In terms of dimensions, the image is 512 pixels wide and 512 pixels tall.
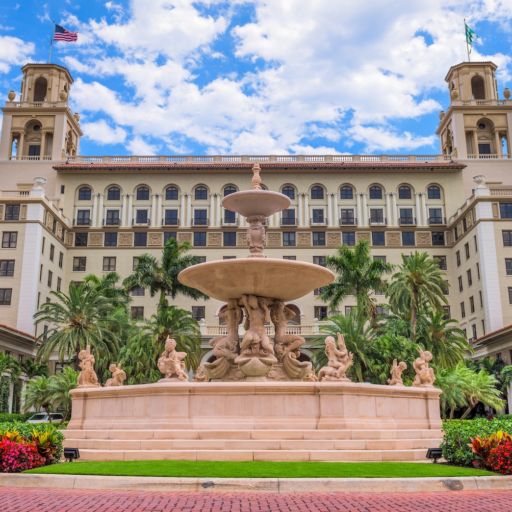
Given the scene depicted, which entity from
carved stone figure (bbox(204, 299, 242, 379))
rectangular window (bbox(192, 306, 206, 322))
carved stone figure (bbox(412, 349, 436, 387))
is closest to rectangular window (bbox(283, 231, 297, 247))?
rectangular window (bbox(192, 306, 206, 322))

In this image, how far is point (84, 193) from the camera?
221 ft

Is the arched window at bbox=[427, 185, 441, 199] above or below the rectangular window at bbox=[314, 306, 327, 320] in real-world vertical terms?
above

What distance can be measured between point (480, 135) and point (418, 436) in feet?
202

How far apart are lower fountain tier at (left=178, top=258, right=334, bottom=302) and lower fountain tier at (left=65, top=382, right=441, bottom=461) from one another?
13.0 ft

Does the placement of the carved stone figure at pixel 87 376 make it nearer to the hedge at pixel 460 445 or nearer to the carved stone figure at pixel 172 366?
the carved stone figure at pixel 172 366

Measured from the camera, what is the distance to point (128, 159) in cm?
6812

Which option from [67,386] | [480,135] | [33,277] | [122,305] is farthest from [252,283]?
[480,135]

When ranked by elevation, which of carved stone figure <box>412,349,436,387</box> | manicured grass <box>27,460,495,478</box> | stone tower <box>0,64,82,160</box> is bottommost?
manicured grass <box>27,460,495,478</box>

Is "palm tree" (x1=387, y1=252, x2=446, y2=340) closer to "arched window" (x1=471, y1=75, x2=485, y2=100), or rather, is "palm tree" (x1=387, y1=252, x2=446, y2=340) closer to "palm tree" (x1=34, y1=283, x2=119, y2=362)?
"palm tree" (x1=34, y1=283, x2=119, y2=362)

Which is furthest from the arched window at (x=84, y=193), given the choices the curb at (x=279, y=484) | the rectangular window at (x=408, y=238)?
the curb at (x=279, y=484)

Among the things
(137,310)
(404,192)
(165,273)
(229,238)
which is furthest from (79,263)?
(404,192)

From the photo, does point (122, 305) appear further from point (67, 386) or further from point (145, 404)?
point (145, 404)

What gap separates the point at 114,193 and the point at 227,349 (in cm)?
5015

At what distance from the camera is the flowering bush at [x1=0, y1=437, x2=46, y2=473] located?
11883 mm
